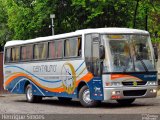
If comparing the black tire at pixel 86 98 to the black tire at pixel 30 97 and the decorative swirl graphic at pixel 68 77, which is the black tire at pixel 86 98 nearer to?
the decorative swirl graphic at pixel 68 77

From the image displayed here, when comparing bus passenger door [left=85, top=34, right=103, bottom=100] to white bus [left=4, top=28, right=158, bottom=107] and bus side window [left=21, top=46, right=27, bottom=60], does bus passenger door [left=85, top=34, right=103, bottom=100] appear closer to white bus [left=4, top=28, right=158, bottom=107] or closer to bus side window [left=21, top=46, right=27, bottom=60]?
white bus [left=4, top=28, right=158, bottom=107]

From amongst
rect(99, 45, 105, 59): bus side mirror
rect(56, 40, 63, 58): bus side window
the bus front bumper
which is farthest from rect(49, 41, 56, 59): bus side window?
the bus front bumper

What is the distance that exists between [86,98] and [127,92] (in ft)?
5.85

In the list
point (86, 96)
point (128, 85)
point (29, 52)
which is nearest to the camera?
point (128, 85)

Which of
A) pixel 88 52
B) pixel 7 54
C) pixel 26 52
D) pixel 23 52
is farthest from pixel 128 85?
pixel 7 54

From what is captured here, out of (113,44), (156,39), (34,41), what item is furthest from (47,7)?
(113,44)

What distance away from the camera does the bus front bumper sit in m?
18.3

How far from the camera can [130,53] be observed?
61.8ft

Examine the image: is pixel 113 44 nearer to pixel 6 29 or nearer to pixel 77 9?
pixel 77 9

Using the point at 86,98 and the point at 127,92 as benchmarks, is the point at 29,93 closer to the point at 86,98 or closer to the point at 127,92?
the point at 86,98

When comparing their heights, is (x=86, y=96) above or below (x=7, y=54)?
below

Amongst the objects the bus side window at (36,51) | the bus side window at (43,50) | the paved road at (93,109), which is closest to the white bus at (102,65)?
the bus side window at (43,50)

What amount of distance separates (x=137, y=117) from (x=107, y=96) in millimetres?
3917

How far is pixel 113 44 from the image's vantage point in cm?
1873
